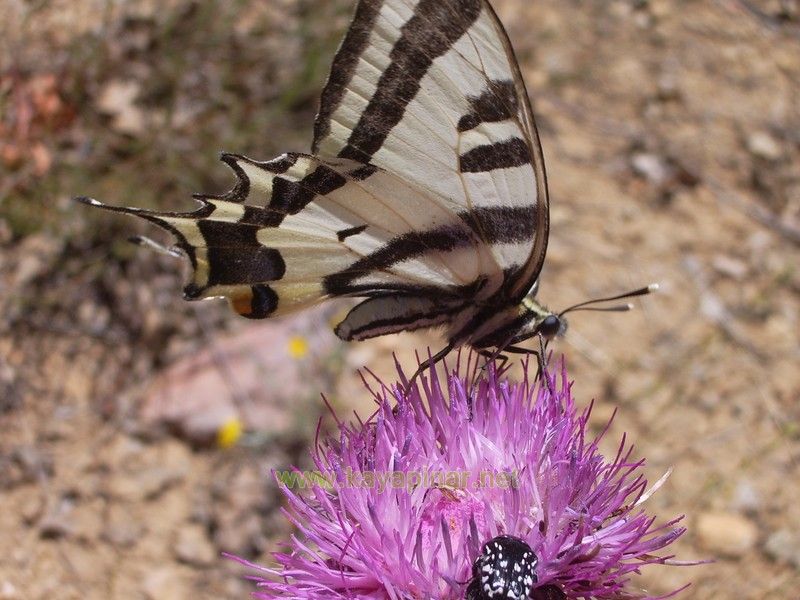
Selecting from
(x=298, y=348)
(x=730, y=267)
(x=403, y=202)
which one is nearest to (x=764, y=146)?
(x=730, y=267)

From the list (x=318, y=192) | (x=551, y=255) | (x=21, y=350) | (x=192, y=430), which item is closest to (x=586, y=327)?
(x=551, y=255)

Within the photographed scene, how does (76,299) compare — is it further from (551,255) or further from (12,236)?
(551,255)

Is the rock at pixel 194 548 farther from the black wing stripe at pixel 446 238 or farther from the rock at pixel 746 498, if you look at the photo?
the rock at pixel 746 498

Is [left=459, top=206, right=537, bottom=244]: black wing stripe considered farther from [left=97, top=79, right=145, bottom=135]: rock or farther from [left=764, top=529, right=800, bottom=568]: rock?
[left=97, top=79, right=145, bottom=135]: rock

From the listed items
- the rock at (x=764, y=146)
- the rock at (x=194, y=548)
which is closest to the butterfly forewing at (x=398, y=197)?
the rock at (x=194, y=548)

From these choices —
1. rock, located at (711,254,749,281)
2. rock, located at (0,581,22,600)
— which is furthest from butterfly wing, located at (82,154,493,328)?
rock, located at (711,254,749,281)

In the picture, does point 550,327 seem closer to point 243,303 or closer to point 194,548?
point 243,303
